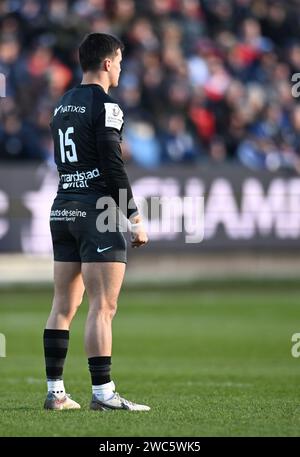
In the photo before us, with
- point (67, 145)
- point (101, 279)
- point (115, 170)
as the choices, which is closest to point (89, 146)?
point (67, 145)

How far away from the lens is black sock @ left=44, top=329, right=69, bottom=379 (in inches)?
307

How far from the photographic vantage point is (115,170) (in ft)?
24.6

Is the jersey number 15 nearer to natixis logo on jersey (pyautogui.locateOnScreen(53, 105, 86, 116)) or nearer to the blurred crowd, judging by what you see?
natixis logo on jersey (pyautogui.locateOnScreen(53, 105, 86, 116))

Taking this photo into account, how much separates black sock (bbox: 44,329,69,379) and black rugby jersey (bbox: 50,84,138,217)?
95 cm

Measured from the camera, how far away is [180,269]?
834 inches

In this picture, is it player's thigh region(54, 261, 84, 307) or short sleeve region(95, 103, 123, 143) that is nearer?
short sleeve region(95, 103, 123, 143)

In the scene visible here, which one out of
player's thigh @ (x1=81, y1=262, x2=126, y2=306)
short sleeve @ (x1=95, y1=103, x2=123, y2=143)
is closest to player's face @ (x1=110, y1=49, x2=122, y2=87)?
short sleeve @ (x1=95, y1=103, x2=123, y2=143)

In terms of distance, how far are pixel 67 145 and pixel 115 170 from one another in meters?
0.43

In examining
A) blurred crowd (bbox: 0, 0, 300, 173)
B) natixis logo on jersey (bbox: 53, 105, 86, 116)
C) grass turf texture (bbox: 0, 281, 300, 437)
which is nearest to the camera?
grass turf texture (bbox: 0, 281, 300, 437)

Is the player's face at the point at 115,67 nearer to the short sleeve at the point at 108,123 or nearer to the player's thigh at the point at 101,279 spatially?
the short sleeve at the point at 108,123

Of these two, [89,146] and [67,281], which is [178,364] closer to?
[67,281]

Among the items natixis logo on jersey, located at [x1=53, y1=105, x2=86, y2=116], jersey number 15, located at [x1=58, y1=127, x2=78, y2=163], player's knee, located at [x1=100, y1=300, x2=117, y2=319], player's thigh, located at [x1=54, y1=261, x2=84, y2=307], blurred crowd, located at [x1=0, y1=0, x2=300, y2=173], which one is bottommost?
player's knee, located at [x1=100, y1=300, x2=117, y2=319]
